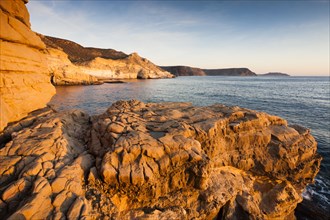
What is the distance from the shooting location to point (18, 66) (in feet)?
34.1

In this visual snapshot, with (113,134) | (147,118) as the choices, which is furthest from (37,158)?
(147,118)

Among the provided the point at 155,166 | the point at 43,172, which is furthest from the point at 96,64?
the point at 155,166

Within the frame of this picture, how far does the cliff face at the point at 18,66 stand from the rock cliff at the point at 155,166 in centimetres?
111

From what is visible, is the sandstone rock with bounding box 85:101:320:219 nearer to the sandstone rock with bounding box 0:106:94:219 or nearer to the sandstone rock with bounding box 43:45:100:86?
the sandstone rock with bounding box 0:106:94:219

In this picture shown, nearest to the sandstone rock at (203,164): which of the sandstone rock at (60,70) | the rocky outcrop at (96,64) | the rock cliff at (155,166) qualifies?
the rock cliff at (155,166)

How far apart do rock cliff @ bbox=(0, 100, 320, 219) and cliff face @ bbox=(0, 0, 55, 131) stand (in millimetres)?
1107

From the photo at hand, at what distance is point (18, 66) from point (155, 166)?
35.5ft

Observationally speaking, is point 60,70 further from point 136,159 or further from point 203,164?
point 203,164

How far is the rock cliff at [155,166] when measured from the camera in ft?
16.4

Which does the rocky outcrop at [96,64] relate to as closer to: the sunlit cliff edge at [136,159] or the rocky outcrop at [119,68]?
the rocky outcrop at [119,68]

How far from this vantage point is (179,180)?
6559 mm

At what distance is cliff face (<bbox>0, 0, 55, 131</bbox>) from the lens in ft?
30.7

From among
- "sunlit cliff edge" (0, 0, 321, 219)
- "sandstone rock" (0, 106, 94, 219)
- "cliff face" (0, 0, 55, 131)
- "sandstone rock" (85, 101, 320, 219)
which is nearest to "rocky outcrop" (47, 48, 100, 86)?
"cliff face" (0, 0, 55, 131)

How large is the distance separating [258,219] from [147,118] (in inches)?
265
